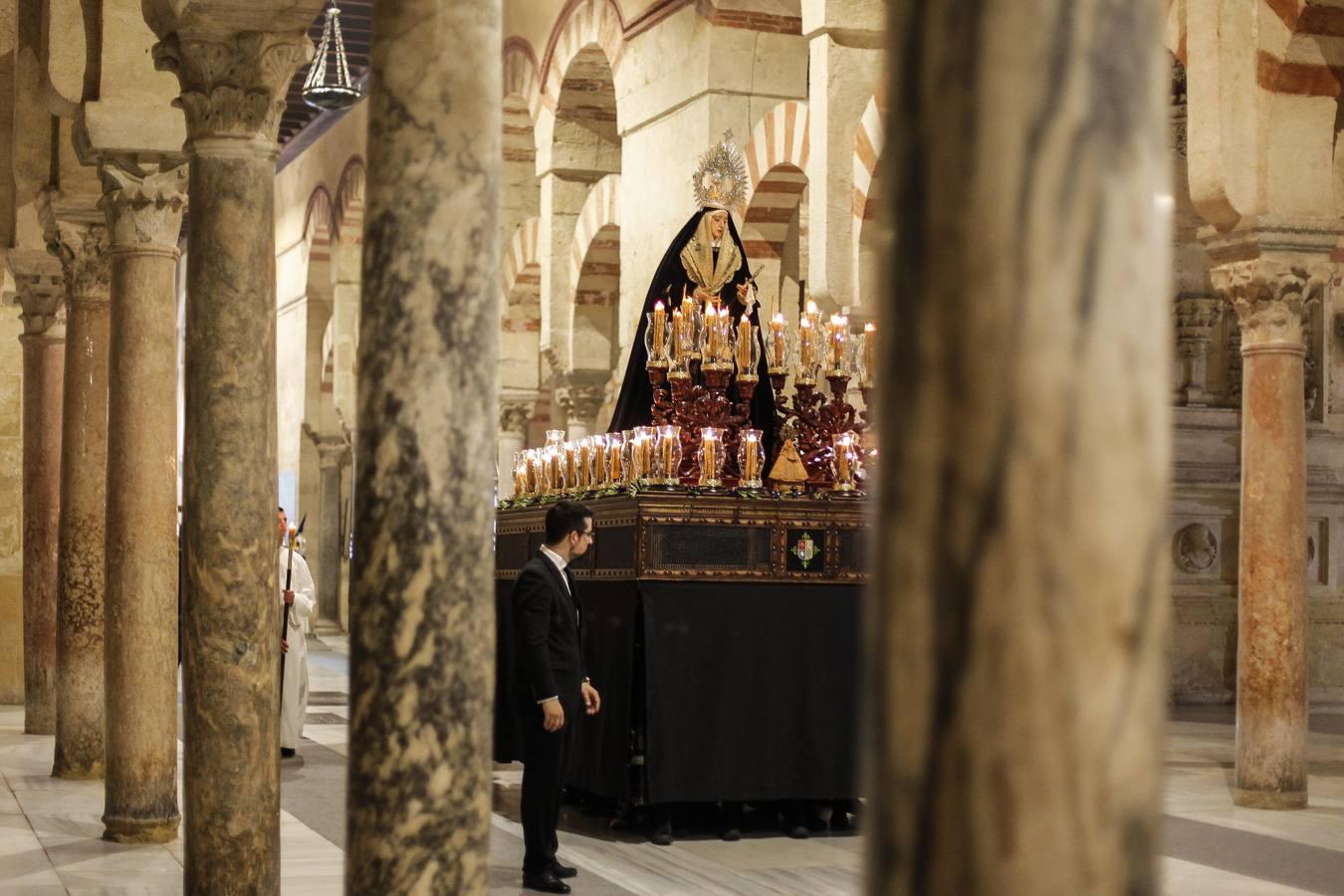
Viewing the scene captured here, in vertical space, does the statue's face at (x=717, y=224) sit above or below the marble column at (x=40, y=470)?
above

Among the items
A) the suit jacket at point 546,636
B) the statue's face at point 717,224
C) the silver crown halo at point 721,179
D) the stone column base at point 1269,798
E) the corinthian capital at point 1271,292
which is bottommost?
the stone column base at point 1269,798

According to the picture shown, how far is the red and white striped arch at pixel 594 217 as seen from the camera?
40.0ft

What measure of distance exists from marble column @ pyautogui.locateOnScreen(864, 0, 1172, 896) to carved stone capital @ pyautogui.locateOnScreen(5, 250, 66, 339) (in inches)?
378

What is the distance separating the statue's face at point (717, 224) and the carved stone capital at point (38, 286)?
4555 millimetres

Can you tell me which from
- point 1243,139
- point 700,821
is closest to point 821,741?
point 700,821

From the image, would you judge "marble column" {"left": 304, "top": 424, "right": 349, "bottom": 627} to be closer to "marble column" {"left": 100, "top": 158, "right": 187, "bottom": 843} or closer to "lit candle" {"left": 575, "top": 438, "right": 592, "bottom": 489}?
"lit candle" {"left": 575, "top": 438, "right": 592, "bottom": 489}

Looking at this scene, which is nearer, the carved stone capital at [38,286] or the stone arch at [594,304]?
the carved stone capital at [38,286]

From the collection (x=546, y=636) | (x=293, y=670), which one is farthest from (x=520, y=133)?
(x=546, y=636)

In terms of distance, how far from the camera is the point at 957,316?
55.2 inches

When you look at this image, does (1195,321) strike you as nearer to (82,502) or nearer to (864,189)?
(864,189)

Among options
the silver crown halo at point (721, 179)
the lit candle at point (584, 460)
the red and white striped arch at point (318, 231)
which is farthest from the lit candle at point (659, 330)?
the red and white striped arch at point (318, 231)

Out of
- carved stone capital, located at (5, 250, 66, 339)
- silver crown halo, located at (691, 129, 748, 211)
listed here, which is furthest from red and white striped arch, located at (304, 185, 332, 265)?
silver crown halo, located at (691, 129, 748, 211)

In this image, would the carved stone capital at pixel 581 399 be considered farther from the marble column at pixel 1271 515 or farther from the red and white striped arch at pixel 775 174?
the marble column at pixel 1271 515

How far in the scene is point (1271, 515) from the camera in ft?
26.4
